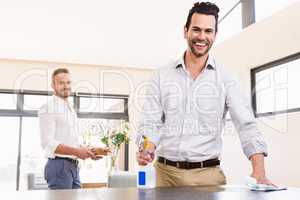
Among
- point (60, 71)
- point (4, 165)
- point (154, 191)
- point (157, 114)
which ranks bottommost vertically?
point (4, 165)

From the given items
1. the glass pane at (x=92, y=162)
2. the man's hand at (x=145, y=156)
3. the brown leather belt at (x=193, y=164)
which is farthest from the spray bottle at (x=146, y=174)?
the glass pane at (x=92, y=162)

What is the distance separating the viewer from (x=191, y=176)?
145 cm

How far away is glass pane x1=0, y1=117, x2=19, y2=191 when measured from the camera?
5.55 meters

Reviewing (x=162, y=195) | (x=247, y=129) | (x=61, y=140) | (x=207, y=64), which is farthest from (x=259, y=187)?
(x=61, y=140)

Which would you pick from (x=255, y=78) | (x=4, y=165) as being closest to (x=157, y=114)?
(x=255, y=78)

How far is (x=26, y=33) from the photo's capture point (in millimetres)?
4625

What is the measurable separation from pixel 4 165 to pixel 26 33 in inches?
91.9

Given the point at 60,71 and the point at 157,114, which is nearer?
the point at 157,114

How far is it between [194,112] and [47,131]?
44.3 inches

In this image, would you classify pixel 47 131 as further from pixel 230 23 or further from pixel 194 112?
pixel 230 23

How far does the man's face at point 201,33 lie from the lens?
1.52 metres

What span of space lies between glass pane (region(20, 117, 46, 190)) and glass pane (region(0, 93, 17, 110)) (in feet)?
1.00

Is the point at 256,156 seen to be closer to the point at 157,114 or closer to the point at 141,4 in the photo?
the point at 157,114

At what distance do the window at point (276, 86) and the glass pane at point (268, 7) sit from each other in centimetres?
54
